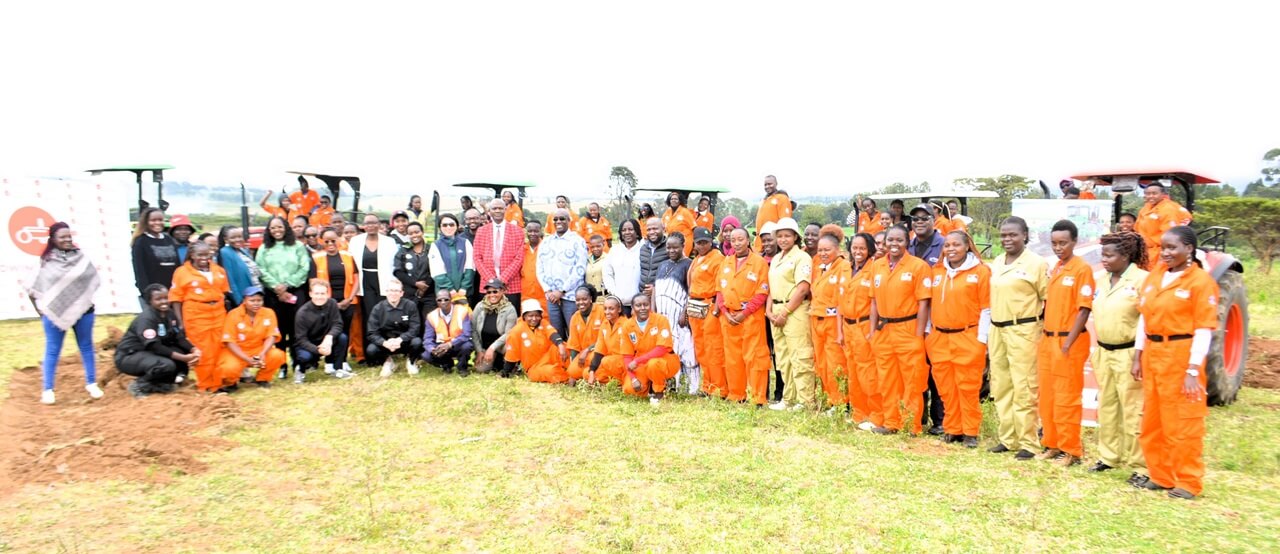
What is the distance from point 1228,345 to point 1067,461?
337 centimetres

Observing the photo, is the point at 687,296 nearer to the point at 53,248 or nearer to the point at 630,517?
the point at 630,517

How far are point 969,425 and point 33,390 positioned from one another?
881cm

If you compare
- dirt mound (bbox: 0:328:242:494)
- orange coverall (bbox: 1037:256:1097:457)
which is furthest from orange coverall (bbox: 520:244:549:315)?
orange coverall (bbox: 1037:256:1097:457)

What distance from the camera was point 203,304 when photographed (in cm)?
731

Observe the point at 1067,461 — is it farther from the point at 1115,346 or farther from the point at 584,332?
the point at 584,332

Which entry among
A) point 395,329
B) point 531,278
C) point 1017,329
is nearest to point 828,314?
point 1017,329

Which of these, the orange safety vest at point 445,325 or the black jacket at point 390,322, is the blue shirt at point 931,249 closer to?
the orange safety vest at point 445,325

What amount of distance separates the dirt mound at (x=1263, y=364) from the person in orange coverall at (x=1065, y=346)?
4.08m

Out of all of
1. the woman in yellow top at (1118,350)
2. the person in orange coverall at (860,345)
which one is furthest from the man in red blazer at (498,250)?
the woman in yellow top at (1118,350)

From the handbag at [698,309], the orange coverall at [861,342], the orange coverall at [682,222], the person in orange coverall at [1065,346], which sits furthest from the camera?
the orange coverall at [682,222]

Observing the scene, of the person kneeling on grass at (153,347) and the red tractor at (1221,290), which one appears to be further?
the person kneeling on grass at (153,347)

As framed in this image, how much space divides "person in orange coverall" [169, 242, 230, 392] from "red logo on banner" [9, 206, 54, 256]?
6.54 metres

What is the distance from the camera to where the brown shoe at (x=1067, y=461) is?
5070mm

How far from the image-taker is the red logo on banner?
11.6 m
